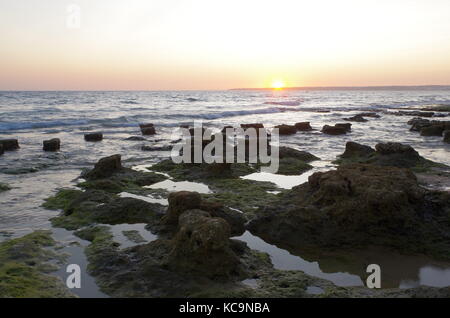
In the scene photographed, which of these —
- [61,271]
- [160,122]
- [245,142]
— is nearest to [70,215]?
[61,271]

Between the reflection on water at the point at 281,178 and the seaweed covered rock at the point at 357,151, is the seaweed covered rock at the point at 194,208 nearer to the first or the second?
the reflection on water at the point at 281,178

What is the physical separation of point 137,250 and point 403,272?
4050 millimetres

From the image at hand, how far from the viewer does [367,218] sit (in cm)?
700

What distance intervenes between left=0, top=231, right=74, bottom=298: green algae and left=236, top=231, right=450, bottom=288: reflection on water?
316 cm

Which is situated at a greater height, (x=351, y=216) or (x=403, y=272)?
(x=351, y=216)

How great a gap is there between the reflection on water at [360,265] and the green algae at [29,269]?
3.16m

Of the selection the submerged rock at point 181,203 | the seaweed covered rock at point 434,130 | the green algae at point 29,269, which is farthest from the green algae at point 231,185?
the seaweed covered rock at point 434,130

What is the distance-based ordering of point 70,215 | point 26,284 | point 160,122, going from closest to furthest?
1. point 26,284
2. point 70,215
3. point 160,122

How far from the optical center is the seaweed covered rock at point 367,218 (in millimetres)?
6805

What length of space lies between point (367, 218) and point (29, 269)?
5.48 meters

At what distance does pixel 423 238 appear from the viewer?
678cm

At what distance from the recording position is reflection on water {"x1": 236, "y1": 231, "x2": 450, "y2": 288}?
5676mm
